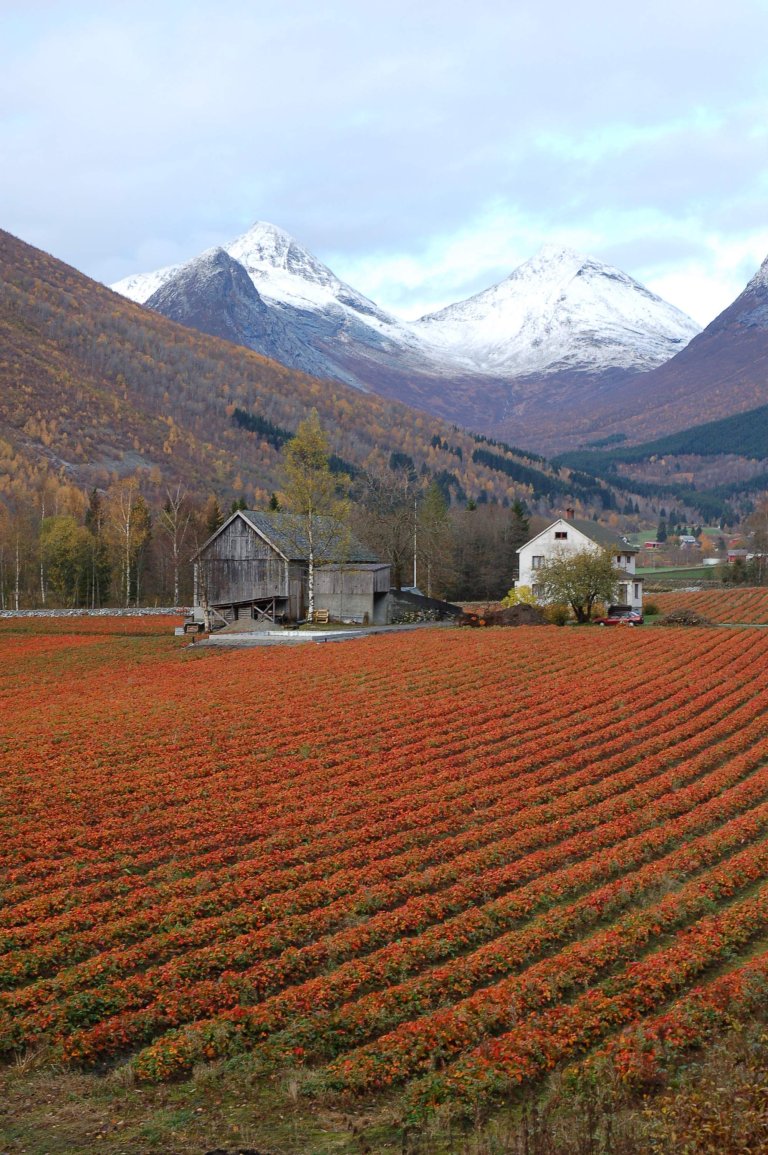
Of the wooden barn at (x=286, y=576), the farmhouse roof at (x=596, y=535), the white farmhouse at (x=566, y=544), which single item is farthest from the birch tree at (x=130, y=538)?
the farmhouse roof at (x=596, y=535)

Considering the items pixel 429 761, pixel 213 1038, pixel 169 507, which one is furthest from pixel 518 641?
pixel 169 507

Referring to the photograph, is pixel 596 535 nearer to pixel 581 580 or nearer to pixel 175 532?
pixel 581 580

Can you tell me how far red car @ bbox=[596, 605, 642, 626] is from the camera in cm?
6725

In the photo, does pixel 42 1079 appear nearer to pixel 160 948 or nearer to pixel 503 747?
pixel 160 948

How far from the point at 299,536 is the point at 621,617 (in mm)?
23980

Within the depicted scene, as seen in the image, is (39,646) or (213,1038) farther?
(39,646)

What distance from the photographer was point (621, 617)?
6975 cm

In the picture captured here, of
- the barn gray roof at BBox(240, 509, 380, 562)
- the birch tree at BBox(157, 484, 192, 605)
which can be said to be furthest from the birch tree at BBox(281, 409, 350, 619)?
the birch tree at BBox(157, 484, 192, 605)

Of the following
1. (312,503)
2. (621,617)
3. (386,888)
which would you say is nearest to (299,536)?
(312,503)

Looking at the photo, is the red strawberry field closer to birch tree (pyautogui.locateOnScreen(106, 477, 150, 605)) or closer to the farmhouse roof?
the farmhouse roof

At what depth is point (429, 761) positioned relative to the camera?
25062 millimetres

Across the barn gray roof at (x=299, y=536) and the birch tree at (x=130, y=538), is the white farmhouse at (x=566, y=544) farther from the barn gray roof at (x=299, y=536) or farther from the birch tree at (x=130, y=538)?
the birch tree at (x=130, y=538)

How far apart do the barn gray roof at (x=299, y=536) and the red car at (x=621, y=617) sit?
1892 centimetres

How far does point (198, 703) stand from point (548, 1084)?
24346 mm
